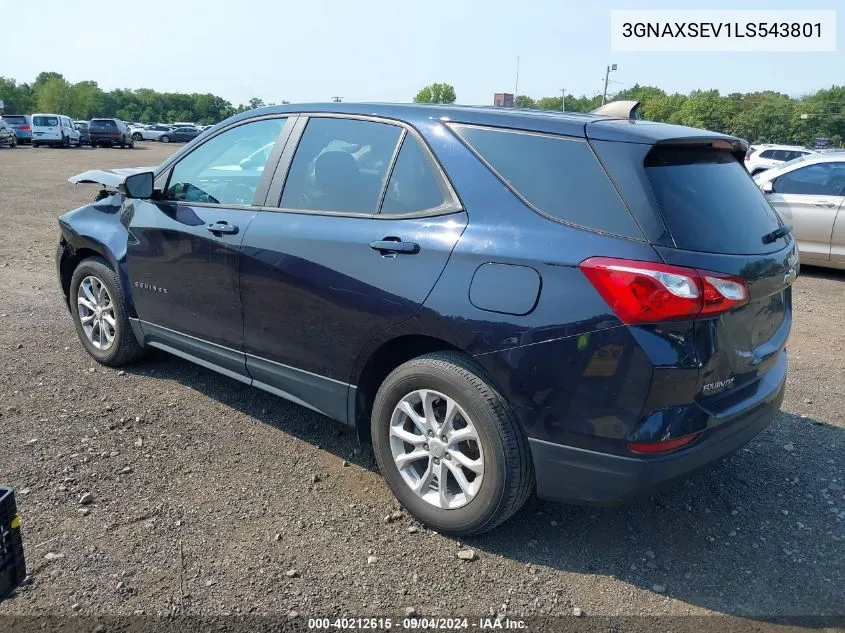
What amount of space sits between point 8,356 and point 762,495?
197 inches

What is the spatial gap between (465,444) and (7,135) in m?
41.2

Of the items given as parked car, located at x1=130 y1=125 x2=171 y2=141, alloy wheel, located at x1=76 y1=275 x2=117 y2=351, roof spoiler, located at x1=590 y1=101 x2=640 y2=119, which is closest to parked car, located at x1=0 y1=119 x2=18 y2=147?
parked car, located at x1=130 y1=125 x2=171 y2=141

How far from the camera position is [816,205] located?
853cm

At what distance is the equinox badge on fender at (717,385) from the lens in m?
2.70

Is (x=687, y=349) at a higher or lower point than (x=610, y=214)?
lower

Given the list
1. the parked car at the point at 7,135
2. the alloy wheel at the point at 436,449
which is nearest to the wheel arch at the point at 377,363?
the alloy wheel at the point at 436,449

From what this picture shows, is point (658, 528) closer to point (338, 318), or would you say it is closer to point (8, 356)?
point (338, 318)

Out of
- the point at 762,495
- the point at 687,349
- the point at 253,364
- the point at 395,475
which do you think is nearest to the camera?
the point at 687,349

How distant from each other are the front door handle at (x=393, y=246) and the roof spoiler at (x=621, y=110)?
1122 mm

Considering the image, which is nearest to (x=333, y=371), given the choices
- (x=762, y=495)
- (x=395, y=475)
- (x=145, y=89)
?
(x=395, y=475)

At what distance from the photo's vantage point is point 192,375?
4.92m

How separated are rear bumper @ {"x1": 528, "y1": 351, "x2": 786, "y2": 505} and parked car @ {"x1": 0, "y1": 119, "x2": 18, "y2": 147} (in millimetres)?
40818

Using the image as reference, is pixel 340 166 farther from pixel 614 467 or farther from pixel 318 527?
pixel 614 467

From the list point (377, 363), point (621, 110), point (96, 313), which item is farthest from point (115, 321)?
point (621, 110)
